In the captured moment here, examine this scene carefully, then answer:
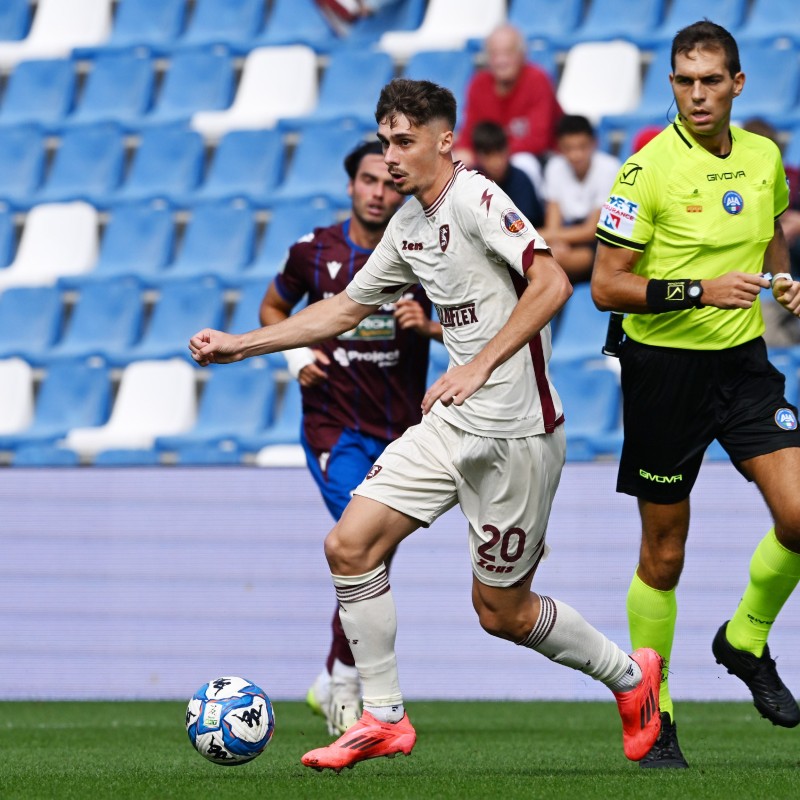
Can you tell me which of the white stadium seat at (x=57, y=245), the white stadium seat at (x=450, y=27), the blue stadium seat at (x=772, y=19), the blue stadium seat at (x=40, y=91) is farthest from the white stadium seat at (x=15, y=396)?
the blue stadium seat at (x=772, y=19)

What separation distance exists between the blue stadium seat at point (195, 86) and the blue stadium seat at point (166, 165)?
12.4 inches

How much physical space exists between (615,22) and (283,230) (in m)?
2.92

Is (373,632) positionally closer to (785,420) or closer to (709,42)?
(785,420)

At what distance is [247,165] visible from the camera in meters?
12.7

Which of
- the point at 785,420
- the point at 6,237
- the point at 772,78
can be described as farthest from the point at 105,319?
the point at 785,420

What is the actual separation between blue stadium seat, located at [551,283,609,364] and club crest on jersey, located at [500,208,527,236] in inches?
210

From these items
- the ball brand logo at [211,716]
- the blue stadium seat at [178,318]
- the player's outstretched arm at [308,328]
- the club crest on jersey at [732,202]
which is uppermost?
the club crest on jersey at [732,202]

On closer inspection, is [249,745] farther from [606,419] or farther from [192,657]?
[606,419]

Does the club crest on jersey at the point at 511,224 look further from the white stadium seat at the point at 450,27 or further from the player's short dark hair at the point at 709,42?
the white stadium seat at the point at 450,27

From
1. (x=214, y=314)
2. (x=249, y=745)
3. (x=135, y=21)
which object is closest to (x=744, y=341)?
(x=249, y=745)

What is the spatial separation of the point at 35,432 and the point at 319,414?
184 inches

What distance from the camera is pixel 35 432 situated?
1162cm

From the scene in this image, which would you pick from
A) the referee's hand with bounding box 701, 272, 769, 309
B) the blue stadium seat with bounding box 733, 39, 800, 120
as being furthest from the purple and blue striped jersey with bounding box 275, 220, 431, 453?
the blue stadium seat with bounding box 733, 39, 800, 120

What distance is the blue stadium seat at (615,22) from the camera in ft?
40.1
